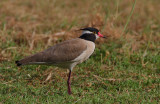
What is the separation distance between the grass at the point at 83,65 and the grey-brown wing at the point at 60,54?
604 millimetres

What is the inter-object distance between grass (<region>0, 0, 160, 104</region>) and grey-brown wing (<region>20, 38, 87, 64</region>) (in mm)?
604

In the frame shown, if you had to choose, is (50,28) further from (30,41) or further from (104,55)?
(104,55)

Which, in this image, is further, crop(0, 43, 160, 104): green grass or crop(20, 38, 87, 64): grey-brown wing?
crop(20, 38, 87, 64): grey-brown wing

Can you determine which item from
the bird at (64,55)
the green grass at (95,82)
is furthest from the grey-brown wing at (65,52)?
the green grass at (95,82)

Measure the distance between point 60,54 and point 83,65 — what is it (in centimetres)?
153

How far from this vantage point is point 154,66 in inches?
281

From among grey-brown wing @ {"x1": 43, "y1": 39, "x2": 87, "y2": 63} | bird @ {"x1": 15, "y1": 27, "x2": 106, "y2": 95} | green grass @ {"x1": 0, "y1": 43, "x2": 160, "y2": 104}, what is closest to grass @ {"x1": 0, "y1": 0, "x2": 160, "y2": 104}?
green grass @ {"x1": 0, "y1": 43, "x2": 160, "y2": 104}

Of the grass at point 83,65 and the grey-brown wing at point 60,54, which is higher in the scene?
the grey-brown wing at point 60,54

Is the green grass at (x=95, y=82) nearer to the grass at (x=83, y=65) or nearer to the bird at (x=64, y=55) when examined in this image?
the grass at (x=83, y=65)

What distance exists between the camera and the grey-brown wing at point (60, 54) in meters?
5.70

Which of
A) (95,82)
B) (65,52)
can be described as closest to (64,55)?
(65,52)

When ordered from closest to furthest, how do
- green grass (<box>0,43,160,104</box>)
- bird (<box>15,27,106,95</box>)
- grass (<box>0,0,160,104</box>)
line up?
green grass (<box>0,43,160,104</box>), grass (<box>0,0,160,104</box>), bird (<box>15,27,106,95</box>)

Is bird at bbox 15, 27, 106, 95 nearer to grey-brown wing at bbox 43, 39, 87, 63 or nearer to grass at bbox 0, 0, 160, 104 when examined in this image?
grey-brown wing at bbox 43, 39, 87, 63

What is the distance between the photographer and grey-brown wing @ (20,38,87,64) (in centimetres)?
570
